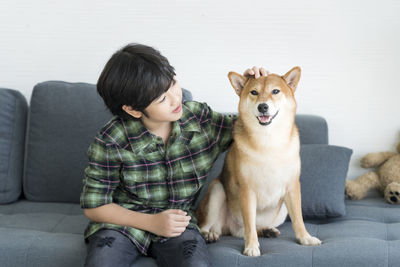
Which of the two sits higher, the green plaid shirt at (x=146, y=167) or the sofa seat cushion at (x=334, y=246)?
the green plaid shirt at (x=146, y=167)

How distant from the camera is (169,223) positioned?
147cm

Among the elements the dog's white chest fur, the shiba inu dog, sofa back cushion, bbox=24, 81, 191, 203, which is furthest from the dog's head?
sofa back cushion, bbox=24, 81, 191, 203

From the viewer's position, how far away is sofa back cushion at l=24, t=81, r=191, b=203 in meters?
2.09

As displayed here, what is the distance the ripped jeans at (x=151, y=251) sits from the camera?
1.37 metres

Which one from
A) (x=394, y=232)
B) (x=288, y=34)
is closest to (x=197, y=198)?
(x=394, y=232)

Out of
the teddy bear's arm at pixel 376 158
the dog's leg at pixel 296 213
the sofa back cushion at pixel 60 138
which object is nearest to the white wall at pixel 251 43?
the teddy bear's arm at pixel 376 158

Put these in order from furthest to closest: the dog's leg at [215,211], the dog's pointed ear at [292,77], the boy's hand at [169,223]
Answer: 1. the dog's leg at [215,211]
2. the dog's pointed ear at [292,77]
3. the boy's hand at [169,223]

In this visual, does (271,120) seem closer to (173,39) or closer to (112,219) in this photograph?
(112,219)

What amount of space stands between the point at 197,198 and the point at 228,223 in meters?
0.25

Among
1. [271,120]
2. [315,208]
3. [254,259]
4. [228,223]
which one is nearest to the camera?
[254,259]

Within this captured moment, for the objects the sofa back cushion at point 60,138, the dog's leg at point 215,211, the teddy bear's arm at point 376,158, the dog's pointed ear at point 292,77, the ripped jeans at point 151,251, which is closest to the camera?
the ripped jeans at point 151,251

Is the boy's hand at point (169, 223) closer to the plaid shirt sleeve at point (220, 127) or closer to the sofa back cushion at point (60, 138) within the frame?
the plaid shirt sleeve at point (220, 127)

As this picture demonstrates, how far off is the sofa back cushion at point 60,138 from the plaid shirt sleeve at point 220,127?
43 centimetres

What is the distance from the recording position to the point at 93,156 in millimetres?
1521
